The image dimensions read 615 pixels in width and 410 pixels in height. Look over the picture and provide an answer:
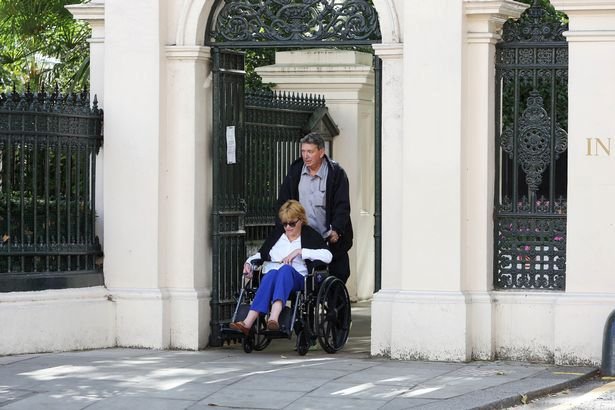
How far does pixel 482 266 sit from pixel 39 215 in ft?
12.1

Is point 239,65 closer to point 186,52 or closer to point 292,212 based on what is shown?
point 186,52

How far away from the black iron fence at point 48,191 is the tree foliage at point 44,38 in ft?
13.7

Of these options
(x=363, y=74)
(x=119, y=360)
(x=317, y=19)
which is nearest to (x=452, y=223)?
(x=317, y=19)

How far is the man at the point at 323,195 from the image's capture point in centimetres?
1230

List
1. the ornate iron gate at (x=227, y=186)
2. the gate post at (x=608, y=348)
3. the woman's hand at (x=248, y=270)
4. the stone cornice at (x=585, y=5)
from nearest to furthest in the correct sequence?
the gate post at (x=608, y=348), the stone cornice at (x=585, y=5), the woman's hand at (x=248, y=270), the ornate iron gate at (x=227, y=186)

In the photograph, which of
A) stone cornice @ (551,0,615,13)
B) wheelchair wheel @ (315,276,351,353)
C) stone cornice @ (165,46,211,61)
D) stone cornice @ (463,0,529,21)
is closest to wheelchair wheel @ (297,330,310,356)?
wheelchair wheel @ (315,276,351,353)

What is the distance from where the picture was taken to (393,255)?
11891 millimetres

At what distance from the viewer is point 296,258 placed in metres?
12.0

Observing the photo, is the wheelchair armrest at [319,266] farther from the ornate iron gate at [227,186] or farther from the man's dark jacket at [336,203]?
the ornate iron gate at [227,186]

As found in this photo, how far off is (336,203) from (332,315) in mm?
963

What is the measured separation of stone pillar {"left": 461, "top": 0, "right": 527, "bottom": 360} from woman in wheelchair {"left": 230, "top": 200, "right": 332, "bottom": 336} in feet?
3.92

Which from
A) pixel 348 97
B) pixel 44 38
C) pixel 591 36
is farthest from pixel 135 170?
pixel 44 38

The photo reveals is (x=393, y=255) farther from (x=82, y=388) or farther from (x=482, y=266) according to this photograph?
(x=82, y=388)

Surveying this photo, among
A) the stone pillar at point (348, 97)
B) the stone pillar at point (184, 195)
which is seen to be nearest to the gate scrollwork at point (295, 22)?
the stone pillar at point (184, 195)
